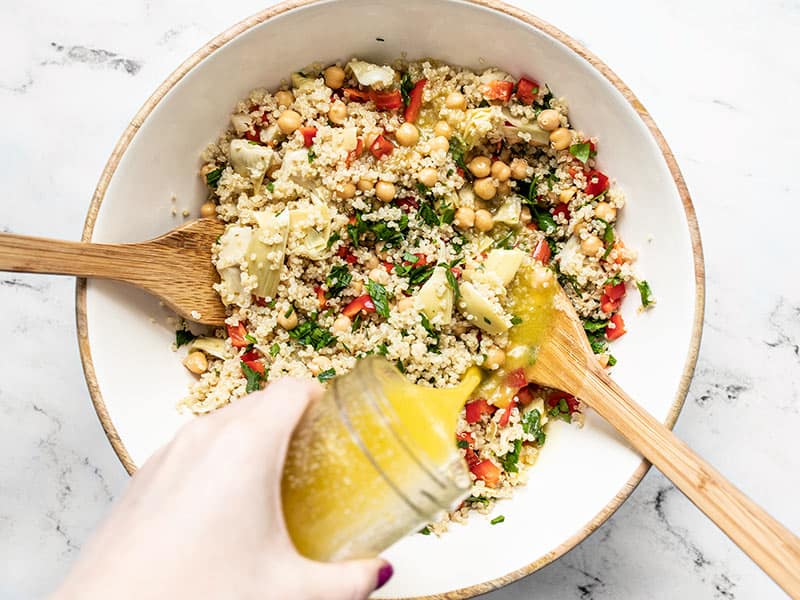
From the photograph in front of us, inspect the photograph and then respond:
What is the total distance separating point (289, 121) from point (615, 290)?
114cm

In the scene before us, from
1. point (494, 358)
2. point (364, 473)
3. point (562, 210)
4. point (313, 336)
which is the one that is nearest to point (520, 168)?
point (562, 210)

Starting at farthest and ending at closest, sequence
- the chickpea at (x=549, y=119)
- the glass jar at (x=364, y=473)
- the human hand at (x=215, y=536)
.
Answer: the chickpea at (x=549, y=119) < the glass jar at (x=364, y=473) < the human hand at (x=215, y=536)

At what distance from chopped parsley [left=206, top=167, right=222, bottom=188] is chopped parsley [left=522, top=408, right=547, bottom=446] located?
122 cm

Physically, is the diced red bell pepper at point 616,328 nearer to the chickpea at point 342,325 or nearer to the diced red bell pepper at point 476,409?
the diced red bell pepper at point 476,409

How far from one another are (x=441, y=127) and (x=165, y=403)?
3.97 ft

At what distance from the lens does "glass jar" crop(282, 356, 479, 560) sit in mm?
1540

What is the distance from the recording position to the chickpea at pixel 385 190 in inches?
97.6

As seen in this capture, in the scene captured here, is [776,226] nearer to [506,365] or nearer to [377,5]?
[506,365]

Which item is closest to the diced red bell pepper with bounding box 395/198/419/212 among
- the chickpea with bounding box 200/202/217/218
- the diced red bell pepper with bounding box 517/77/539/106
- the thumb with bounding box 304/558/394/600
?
the diced red bell pepper with bounding box 517/77/539/106

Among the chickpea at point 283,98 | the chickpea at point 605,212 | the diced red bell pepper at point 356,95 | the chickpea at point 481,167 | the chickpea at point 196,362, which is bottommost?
the chickpea at point 196,362

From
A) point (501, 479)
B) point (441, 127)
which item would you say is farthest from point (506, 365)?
point (441, 127)

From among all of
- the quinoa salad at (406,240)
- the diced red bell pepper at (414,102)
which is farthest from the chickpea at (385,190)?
the diced red bell pepper at (414,102)

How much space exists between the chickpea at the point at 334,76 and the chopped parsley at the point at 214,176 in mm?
443

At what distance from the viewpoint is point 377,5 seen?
2.35 meters
